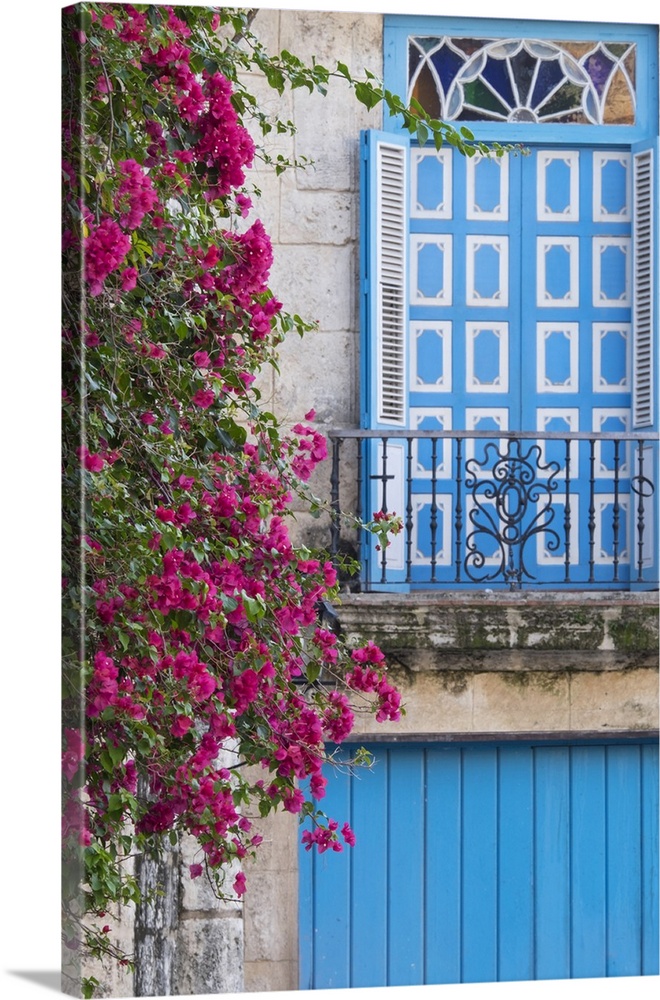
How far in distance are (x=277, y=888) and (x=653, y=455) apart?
5.32 feet

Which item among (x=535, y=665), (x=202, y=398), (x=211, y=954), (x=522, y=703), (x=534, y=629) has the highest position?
A: (x=202, y=398)

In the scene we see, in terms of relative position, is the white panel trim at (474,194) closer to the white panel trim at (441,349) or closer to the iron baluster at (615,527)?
the white panel trim at (441,349)

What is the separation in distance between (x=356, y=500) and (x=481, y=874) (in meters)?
1.09

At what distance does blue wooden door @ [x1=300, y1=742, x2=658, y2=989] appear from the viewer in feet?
15.3

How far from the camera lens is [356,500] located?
15.5 ft

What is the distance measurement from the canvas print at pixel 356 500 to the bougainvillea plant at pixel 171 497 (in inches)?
0.4

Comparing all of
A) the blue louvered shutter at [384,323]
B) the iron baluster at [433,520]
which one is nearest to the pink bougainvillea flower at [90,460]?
the blue louvered shutter at [384,323]

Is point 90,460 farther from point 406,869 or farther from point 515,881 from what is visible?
point 515,881

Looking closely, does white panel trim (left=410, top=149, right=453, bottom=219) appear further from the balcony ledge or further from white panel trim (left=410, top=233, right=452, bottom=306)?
the balcony ledge

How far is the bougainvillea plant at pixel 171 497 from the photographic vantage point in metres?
4.04

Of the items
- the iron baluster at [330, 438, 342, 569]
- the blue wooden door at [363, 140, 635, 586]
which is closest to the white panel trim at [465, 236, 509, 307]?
the blue wooden door at [363, 140, 635, 586]

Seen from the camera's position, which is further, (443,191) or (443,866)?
(443,191)

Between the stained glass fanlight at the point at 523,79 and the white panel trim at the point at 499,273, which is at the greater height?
the stained glass fanlight at the point at 523,79

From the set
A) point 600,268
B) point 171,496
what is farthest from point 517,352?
point 171,496
